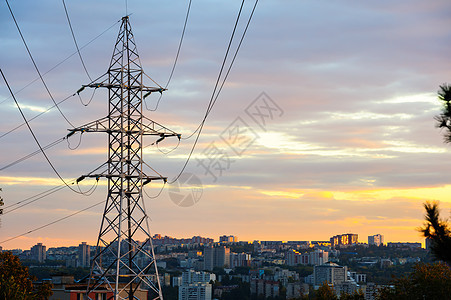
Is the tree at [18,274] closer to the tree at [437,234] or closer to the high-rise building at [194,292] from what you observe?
the tree at [437,234]

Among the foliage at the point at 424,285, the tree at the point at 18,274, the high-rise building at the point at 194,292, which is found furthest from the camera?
the high-rise building at the point at 194,292

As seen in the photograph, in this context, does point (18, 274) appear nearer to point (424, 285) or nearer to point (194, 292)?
point (424, 285)

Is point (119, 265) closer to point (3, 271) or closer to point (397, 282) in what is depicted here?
point (3, 271)

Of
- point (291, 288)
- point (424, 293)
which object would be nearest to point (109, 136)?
point (424, 293)

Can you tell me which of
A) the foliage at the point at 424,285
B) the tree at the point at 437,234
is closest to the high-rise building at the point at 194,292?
the foliage at the point at 424,285

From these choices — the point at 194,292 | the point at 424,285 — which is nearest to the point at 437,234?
the point at 424,285

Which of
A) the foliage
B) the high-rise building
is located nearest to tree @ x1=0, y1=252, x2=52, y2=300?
the foliage

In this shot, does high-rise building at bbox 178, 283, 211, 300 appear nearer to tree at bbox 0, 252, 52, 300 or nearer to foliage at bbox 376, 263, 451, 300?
foliage at bbox 376, 263, 451, 300
